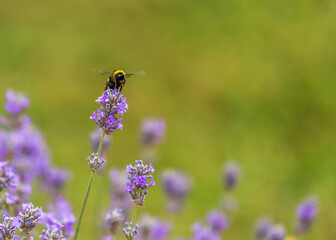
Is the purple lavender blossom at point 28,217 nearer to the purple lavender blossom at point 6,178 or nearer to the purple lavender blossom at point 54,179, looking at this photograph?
the purple lavender blossom at point 6,178

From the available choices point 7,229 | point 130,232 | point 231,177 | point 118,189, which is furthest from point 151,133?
point 7,229

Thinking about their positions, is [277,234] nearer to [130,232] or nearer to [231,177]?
[231,177]

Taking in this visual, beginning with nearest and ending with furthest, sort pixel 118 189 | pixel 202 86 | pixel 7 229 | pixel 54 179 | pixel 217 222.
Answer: pixel 7 229 → pixel 118 189 → pixel 217 222 → pixel 54 179 → pixel 202 86

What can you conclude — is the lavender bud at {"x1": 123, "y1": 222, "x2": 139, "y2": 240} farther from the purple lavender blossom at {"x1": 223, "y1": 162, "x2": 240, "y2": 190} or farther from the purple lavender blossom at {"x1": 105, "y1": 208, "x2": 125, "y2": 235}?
the purple lavender blossom at {"x1": 223, "y1": 162, "x2": 240, "y2": 190}

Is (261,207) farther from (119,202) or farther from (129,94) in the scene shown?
(119,202)

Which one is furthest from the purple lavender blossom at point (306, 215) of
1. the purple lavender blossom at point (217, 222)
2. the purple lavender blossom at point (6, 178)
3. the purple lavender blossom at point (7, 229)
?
the purple lavender blossom at point (7, 229)

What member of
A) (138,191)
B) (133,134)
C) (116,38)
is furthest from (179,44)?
(138,191)
